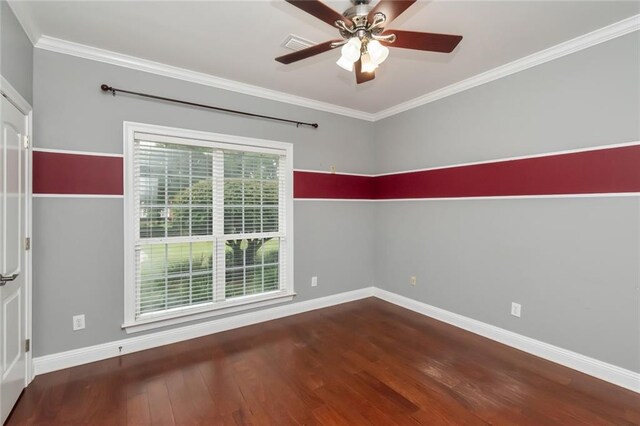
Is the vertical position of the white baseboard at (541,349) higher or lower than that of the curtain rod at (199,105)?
lower

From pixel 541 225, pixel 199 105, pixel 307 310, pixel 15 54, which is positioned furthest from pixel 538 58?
pixel 15 54

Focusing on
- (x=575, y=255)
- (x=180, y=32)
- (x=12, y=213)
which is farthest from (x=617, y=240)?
(x=12, y=213)

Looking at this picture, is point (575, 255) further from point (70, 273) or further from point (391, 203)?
point (70, 273)

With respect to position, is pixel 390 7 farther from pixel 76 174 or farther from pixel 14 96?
pixel 76 174

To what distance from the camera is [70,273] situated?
8.09ft

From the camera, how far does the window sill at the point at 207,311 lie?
2734mm

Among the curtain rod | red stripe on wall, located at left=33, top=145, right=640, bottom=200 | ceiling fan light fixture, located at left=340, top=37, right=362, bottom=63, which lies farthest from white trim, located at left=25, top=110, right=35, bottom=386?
ceiling fan light fixture, located at left=340, top=37, right=362, bottom=63

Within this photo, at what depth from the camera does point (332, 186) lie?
397 cm

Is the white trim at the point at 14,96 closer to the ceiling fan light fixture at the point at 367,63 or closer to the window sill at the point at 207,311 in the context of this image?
the window sill at the point at 207,311

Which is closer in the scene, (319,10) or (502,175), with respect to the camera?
(319,10)

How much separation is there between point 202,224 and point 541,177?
3322 mm

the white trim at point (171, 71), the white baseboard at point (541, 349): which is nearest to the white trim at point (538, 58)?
the white trim at point (171, 71)

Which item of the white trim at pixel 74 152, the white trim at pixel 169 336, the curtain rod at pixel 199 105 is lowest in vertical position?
the white trim at pixel 169 336

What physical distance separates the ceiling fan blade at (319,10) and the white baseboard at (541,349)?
3073 mm
